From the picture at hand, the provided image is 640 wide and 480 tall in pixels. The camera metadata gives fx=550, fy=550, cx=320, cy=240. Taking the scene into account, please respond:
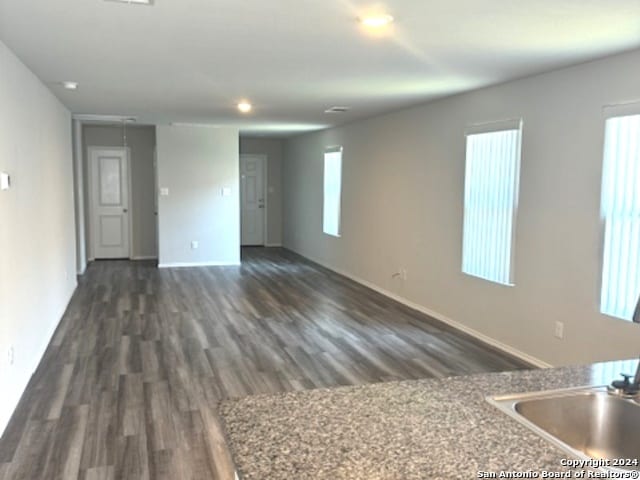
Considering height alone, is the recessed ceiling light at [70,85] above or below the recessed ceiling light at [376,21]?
above

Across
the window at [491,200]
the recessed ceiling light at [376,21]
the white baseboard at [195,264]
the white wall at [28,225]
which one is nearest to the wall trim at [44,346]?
the white wall at [28,225]

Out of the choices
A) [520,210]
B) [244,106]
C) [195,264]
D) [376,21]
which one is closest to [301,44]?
[376,21]

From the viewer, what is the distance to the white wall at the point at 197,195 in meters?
8.99

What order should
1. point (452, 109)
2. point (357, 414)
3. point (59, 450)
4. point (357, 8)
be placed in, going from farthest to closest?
point (452, 109), point (59, 450), point (357, 8), point (357, 414)

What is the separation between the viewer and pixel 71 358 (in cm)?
452

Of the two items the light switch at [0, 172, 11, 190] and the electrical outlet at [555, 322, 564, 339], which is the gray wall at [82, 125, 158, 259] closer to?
the light switch at [0, 172, 11, 190]

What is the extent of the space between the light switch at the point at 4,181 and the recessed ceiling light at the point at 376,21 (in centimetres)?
227

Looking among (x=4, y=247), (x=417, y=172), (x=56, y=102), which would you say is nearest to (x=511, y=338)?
(x=417, y=172)

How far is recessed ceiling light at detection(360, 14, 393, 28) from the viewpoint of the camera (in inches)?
113

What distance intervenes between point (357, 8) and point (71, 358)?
11.7 ft

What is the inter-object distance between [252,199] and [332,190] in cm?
334

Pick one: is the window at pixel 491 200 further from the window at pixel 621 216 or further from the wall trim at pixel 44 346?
the wall trim at pixel 44 346

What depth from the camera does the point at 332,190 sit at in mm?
9109

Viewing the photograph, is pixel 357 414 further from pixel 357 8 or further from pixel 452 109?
pixel 452 109
